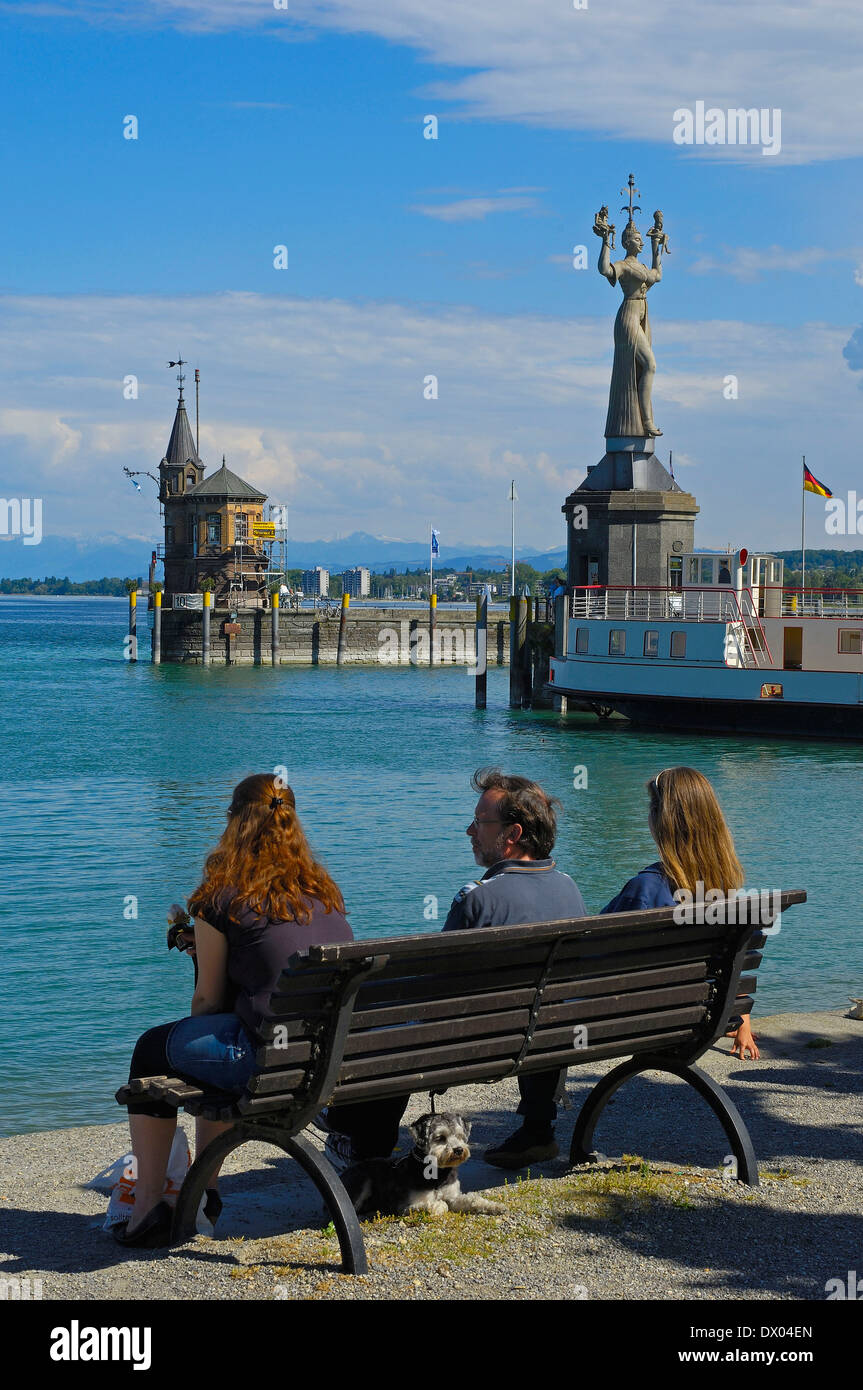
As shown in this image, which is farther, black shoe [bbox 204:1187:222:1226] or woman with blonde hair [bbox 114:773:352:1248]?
black shoe [bbox 204:1187:222:1226]

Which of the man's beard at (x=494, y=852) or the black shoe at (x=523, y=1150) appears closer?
the man's beard at (x=494, y=852)

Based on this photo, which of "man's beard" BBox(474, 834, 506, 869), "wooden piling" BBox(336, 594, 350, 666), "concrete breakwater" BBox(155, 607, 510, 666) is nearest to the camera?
"man's beard" BBox(474, 834, 506, 869)

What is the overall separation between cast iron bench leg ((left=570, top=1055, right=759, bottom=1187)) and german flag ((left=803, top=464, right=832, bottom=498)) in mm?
45042

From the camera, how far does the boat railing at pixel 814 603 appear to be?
46188mm

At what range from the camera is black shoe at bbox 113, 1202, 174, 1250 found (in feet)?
17.6

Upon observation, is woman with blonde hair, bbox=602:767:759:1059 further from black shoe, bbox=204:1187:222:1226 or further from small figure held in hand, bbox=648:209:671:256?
small figure held in hand, bbox=648:209:671:256

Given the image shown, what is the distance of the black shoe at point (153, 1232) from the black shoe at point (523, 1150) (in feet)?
4.95

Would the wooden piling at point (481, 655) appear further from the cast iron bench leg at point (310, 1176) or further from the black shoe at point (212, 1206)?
the cast iron bench leg at point (310, 1176)

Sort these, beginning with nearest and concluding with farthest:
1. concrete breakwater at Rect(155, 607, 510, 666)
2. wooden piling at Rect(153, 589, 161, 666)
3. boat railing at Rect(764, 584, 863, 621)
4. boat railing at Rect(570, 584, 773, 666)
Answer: boat railing at Rect(570, 584, 773, 666)
boat railing at Rect(764, 584, 863, 621)
wooden piling at Rect(153, 589, 161, 666)
concrete breakwater at Rect(155, 607, 510, 666)

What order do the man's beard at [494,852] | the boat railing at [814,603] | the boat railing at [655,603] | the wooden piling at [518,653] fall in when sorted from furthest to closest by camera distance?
the wooden piling at [518,653], the boat railing at [814,603], the boat railing at [655,603], the man's beard at [494,852]

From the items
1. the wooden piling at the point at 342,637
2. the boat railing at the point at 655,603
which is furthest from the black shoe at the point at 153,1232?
the wooden piling at the point at 342,637

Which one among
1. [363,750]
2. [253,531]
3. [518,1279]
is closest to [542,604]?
[363,750]

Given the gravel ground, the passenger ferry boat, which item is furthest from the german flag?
the gravel ground
